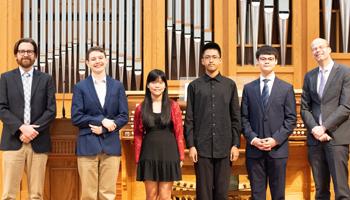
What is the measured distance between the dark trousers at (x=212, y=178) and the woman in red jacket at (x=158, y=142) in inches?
7.3

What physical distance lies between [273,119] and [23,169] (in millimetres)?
2201

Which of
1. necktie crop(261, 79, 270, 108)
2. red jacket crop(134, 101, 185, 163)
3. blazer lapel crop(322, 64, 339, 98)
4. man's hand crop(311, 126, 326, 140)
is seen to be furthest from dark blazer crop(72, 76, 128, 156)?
Answer: blazer lapel crop(322, 64, 339, 98)

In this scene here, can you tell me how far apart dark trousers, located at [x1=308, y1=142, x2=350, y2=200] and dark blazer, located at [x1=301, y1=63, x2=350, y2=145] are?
0.06m

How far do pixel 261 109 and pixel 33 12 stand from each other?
2813 millimetres

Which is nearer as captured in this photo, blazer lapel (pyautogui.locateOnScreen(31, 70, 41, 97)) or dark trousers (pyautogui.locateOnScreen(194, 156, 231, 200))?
dark trousers (pyautogui.locateOnScreen(194, 156, 231, 200))

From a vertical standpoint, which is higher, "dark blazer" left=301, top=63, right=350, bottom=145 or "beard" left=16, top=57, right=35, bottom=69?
"beard" left=16, top=57, right=35, bottom=69

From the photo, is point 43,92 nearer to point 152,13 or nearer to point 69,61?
point 69,61

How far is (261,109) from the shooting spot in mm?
5012

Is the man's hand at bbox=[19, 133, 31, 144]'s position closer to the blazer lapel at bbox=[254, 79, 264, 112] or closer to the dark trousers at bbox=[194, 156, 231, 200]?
the dark trousers at bbox=[194, 156, 231, 200]

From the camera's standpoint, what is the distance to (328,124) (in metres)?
4.95

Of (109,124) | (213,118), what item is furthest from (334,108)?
(109,124)

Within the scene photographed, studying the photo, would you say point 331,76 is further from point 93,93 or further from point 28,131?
point 28,131

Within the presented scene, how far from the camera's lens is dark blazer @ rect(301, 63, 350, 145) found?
196 inches

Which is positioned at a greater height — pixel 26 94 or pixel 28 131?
pixel 26 94
